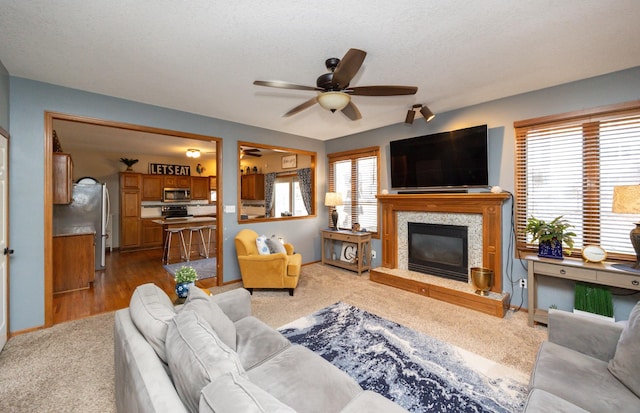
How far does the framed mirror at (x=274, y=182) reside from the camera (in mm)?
6571

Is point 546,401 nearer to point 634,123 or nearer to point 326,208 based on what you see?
point 634,123

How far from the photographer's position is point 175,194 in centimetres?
775

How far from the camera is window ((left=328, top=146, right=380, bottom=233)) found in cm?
499

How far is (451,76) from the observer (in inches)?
109

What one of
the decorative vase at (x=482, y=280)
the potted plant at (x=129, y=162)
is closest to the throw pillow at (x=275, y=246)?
the decorative vase at (x=482, y=280)

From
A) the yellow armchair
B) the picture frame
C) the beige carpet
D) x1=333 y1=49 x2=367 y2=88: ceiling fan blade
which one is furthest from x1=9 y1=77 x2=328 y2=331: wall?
the picture frame

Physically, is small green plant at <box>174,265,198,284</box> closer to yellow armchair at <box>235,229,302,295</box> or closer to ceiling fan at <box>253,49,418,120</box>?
yellow armchair at <box>235,229,302,295</box>

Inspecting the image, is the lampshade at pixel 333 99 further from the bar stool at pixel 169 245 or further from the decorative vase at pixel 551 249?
the bar stool at pixel 169 245

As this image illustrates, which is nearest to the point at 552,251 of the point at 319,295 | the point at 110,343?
the point at 319,295

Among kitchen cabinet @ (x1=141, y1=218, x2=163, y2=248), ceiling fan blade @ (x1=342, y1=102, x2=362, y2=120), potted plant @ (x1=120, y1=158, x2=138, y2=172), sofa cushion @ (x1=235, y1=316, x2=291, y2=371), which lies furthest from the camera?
kitchen cabinet @ (x1=141, y1=218, x2=163, y2=248)

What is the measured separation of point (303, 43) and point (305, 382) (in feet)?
7.82

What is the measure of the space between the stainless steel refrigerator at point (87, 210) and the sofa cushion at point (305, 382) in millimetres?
5103

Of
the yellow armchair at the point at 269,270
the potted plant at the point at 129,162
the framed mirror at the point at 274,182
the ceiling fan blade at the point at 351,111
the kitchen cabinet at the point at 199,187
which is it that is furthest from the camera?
the kitchen cabinet at the point at 199,187

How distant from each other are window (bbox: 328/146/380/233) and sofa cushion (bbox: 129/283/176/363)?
3.91 meters
